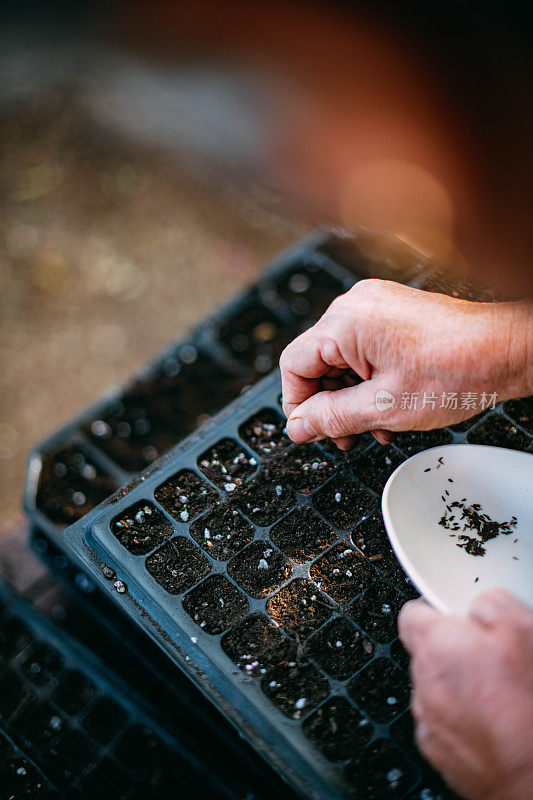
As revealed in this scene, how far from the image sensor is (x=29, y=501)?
3.74 ft

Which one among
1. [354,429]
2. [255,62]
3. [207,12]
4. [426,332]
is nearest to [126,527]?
[354,429]

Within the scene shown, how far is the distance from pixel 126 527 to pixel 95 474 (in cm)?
43

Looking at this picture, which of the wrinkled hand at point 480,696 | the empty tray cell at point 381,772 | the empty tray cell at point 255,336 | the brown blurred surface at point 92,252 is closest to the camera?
the wrinkled hand at point 480,696

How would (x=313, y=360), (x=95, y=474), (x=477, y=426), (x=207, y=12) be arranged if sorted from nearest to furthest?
(x=313, y=360)
(x=477, y=426)
(x=95, y=474)
(x=207, y=12)

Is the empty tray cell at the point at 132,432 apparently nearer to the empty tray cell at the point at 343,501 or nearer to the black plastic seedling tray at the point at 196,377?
the black plastic seedling tray at the point at 196,377

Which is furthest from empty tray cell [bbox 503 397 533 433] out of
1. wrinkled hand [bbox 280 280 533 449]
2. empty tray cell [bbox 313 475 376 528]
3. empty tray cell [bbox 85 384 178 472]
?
empty tray cell [bbox 85 384 178 472]

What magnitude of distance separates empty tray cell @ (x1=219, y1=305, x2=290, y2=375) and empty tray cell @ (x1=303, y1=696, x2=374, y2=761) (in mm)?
757

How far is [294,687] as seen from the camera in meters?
0.76

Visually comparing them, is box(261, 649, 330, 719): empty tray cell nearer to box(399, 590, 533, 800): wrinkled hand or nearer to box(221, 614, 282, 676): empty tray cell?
box(221, 614, 282, 676): empty tray cell

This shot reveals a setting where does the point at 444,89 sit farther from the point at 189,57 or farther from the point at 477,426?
the point at 477,426

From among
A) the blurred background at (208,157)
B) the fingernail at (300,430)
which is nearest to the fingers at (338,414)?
the fingernail at (300,430)

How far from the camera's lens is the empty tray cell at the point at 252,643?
76 cm

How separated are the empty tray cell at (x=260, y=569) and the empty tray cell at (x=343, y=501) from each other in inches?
3.5

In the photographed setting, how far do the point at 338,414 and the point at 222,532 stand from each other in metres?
0.23
